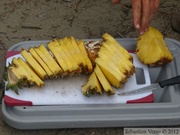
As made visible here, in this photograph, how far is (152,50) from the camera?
1.76m

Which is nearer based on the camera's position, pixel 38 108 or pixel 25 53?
pixel 38 108

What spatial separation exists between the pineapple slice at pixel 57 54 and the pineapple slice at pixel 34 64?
8 cm

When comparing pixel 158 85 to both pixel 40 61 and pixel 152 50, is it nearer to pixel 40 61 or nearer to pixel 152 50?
pixel 152 50

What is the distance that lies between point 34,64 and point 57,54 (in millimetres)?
104

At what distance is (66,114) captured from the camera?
1625 mm

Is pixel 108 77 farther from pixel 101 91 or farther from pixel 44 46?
pixel 44 46

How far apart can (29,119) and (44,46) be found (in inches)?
14.2

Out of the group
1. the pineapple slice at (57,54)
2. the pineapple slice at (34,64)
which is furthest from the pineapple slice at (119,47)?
the pineapple slice at (34,64)

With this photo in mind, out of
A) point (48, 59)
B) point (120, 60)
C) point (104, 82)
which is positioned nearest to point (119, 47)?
point (120, 60)

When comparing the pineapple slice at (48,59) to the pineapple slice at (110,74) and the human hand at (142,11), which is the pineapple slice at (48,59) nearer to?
the pineapple slice at (110,74)

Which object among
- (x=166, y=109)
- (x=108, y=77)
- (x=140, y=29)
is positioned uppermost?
(x=140, y=29)

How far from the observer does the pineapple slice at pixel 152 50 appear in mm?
1755

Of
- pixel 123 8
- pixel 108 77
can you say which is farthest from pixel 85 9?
pixel 108 77

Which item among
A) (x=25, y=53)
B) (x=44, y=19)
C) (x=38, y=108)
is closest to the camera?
(x=38, y=108)
